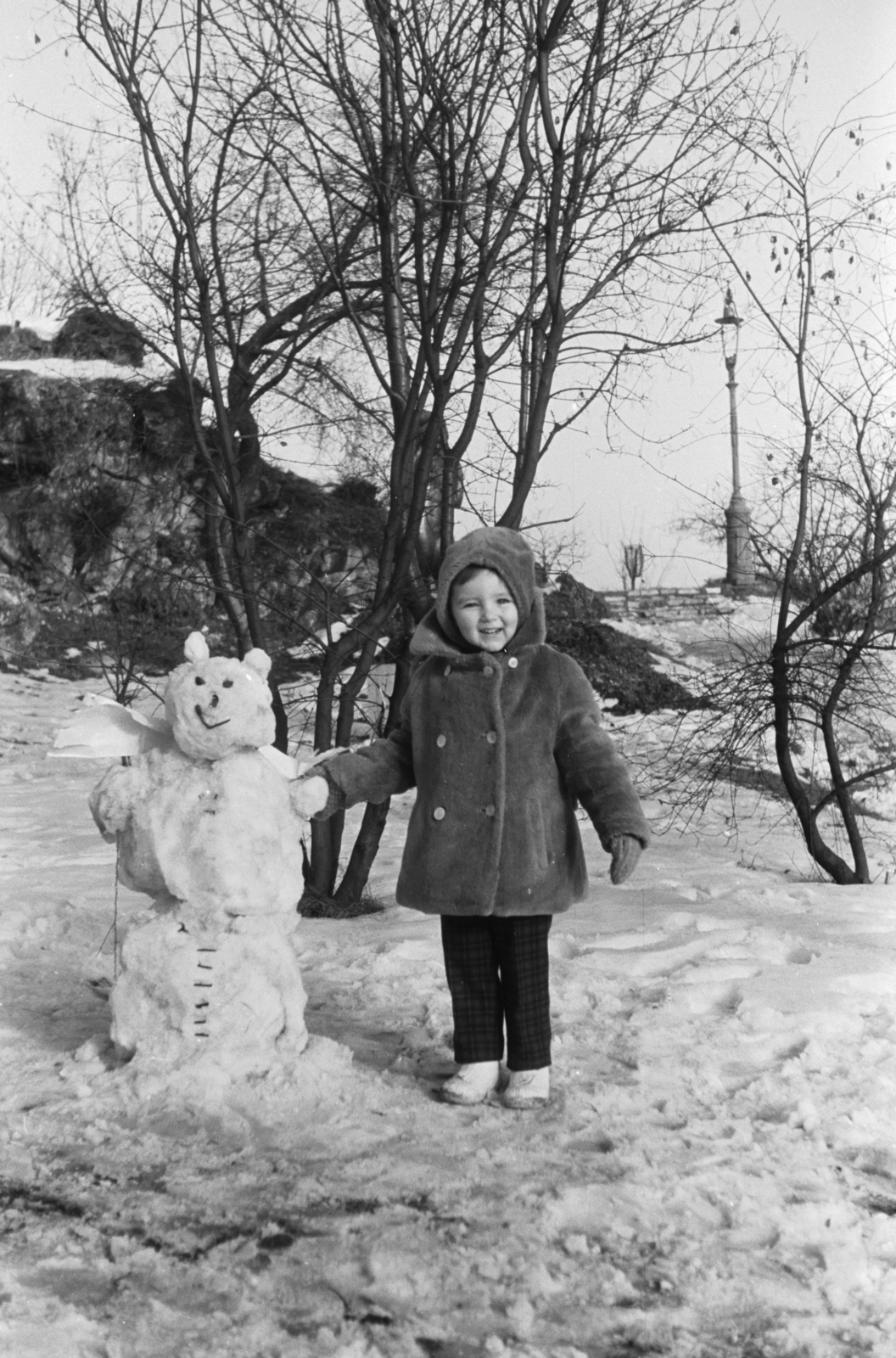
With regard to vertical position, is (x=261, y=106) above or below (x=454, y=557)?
above

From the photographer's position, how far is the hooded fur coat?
9.52 ft

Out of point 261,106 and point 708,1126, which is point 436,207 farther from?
point 708,1126

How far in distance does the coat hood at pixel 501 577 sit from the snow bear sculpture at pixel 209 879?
49cm

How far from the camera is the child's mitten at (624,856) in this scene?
110 inches

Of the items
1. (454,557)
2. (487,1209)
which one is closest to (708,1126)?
(487,1209)

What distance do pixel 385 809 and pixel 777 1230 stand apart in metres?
2.95

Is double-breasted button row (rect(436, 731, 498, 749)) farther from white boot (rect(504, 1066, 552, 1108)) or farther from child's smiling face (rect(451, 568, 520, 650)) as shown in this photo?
white boot (rect(504, 1066, 552, 1108))

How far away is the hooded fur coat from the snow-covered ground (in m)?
0.53

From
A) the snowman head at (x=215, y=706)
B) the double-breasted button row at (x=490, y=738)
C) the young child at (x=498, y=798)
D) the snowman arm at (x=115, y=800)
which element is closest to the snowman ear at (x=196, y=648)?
the snowman head at (x=215, y=706)

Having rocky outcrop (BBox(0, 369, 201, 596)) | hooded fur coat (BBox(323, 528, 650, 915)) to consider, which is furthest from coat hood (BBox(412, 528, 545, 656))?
rocky outcrop (BBox(0, 369, 201, 596))

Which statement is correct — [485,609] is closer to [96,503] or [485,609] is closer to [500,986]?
[500,986]

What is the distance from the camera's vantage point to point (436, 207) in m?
5.11

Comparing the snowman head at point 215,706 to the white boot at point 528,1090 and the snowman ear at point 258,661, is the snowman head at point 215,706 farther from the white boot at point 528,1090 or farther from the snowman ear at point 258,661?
the white boot at point 528,1090

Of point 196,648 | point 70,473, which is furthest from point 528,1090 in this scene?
point 70,473
